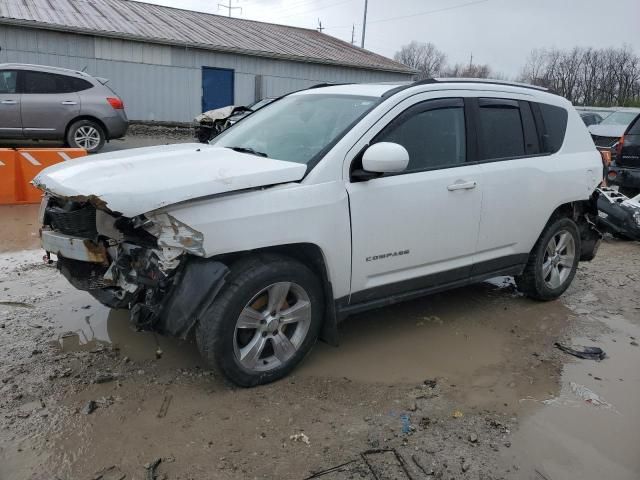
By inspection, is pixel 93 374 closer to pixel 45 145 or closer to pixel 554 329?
pixel 554 329

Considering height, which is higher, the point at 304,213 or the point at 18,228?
the point at 304,213

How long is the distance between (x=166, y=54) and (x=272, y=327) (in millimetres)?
17559

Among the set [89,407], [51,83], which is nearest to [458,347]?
[89,407]

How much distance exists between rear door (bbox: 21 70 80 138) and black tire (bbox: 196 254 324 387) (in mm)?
10264

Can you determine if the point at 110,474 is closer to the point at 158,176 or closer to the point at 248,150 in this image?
the point at 158,176

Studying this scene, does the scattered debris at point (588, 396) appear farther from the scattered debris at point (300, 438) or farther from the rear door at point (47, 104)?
the rear door at point (47, 104)

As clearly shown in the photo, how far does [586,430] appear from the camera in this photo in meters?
3.18

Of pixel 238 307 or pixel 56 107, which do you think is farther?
pixel 56 107

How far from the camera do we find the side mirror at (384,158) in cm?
340

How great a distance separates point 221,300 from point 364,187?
1.16 metres

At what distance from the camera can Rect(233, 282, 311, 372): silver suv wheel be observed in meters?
3.31

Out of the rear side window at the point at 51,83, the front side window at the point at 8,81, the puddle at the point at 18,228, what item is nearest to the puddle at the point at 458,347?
the puddle at the point at 18,228

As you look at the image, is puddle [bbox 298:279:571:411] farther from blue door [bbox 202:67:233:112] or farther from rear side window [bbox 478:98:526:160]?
blue door [bbox 202:67:233:112]

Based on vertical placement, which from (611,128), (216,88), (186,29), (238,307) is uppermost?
(186,29)
